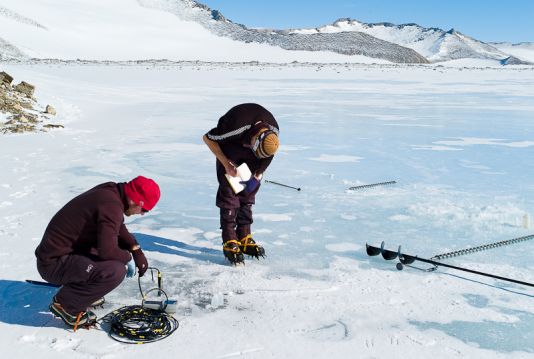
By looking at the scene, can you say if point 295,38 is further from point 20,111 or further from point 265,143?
point 265,143

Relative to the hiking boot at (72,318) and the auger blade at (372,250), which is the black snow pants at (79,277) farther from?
the auger blade at (372,250)

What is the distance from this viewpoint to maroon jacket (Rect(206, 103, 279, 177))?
12.1 ft

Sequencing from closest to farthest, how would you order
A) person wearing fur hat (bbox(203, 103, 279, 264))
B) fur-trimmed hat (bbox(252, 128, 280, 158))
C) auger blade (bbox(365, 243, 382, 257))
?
fur-trimmed hat (bbox(252, 128, 280, 158)) → person wearing fur hat (bbox(203, 103, 279, 264)) → auger blade (bbox(365, 243, 382, 257))

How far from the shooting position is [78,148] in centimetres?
923

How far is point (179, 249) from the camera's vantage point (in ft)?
14.5

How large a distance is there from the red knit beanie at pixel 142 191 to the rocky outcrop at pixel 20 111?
29.4 feet

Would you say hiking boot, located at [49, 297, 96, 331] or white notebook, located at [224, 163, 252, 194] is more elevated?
white notebook, located at [224, 163, 252, 194]

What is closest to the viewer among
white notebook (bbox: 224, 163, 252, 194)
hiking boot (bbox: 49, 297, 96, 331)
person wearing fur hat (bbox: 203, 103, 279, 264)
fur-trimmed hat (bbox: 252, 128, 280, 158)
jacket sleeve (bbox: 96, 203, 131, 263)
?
jacket sleeve (bbox: 96, 203, 131, 263)

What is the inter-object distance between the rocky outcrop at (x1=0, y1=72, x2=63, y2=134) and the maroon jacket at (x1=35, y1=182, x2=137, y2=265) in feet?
28.8

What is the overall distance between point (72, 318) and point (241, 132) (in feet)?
5.53

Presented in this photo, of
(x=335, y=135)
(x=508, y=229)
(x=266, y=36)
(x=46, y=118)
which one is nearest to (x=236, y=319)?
(x=508, y=229)

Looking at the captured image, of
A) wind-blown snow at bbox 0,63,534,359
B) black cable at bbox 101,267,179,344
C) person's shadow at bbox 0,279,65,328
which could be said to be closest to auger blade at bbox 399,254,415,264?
wind-blown snow at bbox 0,63,534,359

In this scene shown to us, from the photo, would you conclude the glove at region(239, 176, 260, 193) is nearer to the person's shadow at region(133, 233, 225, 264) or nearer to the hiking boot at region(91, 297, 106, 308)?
the person's shadow at region(133, 233, 225, 264)

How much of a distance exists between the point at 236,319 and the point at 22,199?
3.79 m
